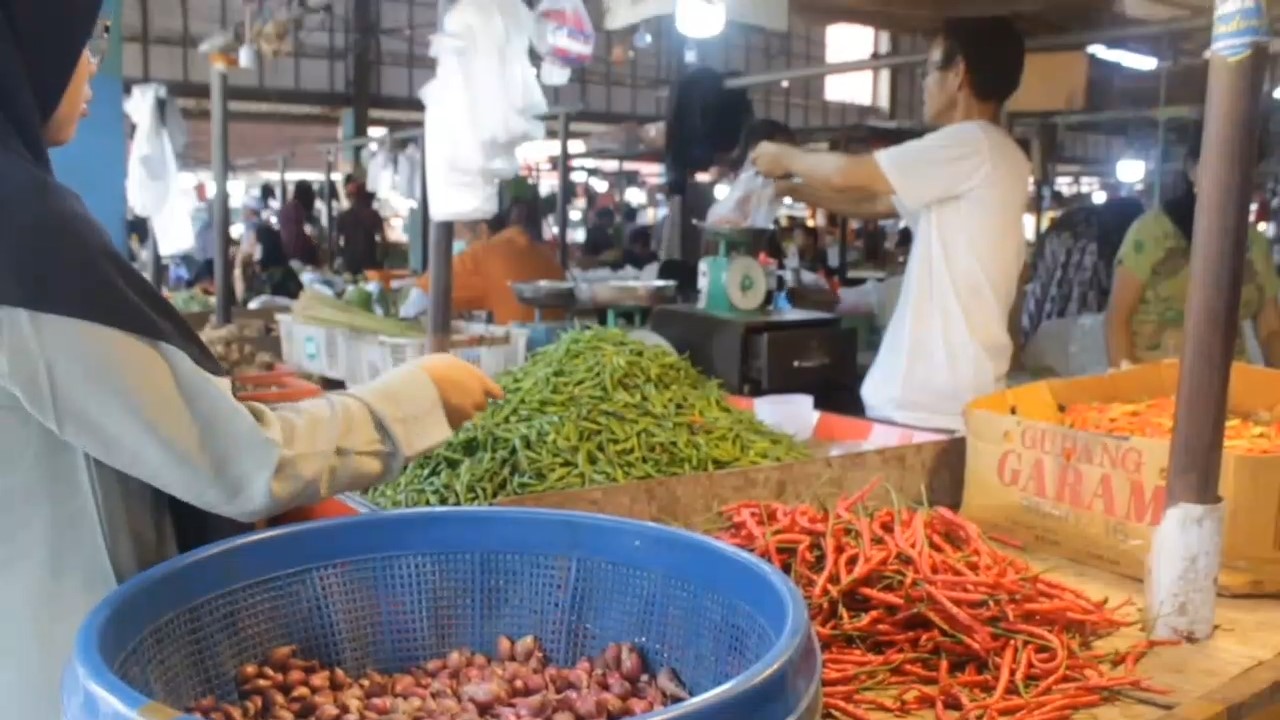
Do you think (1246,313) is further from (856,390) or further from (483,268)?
(483,268)

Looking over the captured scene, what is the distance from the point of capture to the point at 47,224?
4.20 feet

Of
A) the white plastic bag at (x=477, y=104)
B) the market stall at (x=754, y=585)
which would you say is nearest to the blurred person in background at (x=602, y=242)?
the white plastic bag at (x=477, y=104)

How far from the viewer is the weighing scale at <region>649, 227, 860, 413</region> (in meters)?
4.41

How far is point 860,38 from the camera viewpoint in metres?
17.9

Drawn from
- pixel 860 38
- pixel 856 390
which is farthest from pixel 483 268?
pixel 860 38

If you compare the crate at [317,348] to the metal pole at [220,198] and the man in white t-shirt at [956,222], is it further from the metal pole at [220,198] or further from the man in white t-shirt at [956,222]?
the man in white t-shirt at [956,222]

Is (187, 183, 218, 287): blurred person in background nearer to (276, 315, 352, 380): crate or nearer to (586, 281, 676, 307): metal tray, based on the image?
(276, 315, 352, 380): crate

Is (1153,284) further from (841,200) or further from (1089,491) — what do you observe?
(1089,491)

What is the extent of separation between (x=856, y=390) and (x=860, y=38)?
14259mm

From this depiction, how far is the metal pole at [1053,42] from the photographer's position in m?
3.69

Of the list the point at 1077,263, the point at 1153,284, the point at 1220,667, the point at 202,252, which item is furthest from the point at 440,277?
the point at 202,252

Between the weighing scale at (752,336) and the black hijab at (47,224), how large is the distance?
317cm

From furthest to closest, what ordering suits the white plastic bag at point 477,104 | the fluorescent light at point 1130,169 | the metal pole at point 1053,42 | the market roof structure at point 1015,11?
the fluorescent light at point 1130,169 < the market roof structure at point 1015,11 < the metal pole at point 1053,42 < the white plastic bag at point 477,104

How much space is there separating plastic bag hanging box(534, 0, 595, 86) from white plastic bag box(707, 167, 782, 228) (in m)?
1.47
